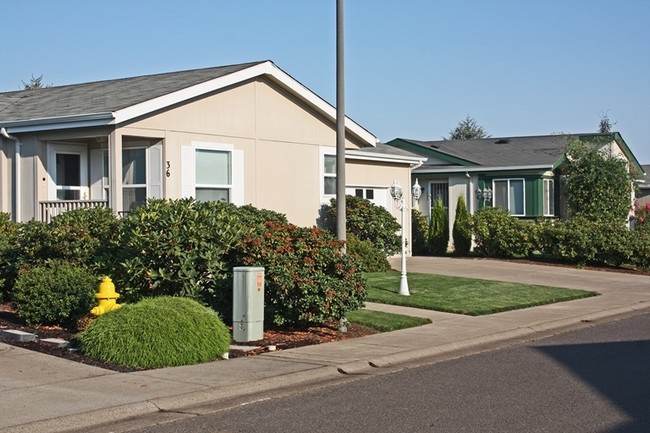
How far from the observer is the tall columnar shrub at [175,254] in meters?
13.6

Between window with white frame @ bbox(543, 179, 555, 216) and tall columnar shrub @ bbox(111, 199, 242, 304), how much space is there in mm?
21427

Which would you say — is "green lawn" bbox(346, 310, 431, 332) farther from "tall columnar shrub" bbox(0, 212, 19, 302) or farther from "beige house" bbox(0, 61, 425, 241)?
"tall columnar shrub" bbox(0, 212, 19, 302)

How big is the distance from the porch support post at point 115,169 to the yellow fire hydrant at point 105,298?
195 inches

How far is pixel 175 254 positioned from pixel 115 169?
16.0 feet

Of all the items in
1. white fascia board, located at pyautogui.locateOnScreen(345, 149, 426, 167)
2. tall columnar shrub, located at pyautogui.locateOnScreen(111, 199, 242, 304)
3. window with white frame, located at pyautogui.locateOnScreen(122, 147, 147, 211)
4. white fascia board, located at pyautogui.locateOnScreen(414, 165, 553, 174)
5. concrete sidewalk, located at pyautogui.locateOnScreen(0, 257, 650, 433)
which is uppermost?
white fascia board, located at pyautogui.locateOnScreen(414, 165, 553, 174)

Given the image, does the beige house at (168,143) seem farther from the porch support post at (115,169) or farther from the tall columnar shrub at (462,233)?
the tall columnar shrub at (462,233)

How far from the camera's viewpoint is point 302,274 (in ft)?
43.7

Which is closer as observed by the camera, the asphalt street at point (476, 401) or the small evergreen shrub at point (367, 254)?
the asphalt street at point (476, 401)

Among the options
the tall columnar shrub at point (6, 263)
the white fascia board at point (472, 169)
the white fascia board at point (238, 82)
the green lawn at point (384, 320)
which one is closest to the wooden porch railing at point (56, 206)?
the tall columnar shrub at point (6, 263)

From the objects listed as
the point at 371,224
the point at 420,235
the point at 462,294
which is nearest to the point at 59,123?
the point at 371,224

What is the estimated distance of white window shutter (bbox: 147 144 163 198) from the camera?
18.7m

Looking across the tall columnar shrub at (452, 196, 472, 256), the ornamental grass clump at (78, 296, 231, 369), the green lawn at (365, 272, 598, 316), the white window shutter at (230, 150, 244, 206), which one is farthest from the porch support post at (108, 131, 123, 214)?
the tall columnar shrub at (452, 196, 472, 256)

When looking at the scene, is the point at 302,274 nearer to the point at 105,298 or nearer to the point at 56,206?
the point at 105,298

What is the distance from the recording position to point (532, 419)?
858cm
